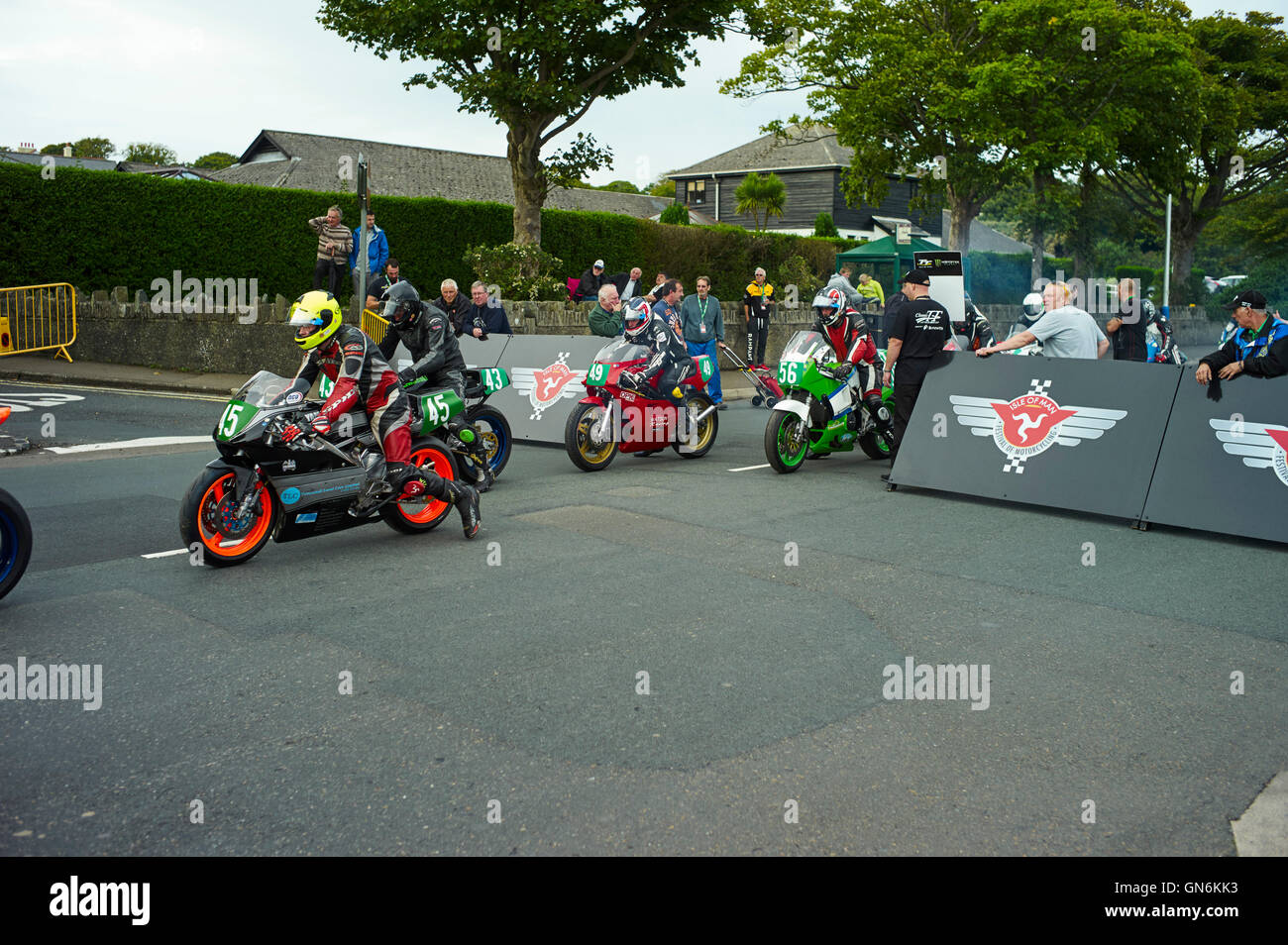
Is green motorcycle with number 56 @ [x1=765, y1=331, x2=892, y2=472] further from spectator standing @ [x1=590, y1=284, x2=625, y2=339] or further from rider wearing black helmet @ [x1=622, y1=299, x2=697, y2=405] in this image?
spectator standing @ [x1=590, y1=284, x2=625, y2=339]

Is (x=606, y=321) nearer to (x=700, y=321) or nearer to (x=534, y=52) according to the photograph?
(x=700, y=321)

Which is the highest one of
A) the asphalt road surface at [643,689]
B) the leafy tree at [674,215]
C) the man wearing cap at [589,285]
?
the leafy tree at [674,215]

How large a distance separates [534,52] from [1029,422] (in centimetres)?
1595

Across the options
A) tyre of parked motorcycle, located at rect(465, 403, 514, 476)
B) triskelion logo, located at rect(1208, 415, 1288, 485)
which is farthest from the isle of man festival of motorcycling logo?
triskelion logo, located at rect(1208, 415, 1288, 485)

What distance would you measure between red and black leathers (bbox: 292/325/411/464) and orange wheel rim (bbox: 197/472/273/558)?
2.43 ft

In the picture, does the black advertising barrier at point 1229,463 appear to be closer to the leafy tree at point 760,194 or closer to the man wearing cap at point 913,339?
the man wearing cap at point 913,339

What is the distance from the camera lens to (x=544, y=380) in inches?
560

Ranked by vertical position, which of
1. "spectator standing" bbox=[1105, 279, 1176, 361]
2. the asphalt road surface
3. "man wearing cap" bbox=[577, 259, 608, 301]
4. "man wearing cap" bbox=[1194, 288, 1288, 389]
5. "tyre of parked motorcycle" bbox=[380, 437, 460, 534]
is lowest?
the asphalt road surface

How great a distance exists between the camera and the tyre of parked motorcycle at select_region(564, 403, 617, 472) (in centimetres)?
1179

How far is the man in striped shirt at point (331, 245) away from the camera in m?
18.2

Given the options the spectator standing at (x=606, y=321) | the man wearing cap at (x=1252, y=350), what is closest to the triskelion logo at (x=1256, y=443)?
the man wearing cap at (x=1252, y=350)

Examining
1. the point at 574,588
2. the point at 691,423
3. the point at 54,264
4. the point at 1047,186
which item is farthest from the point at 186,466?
the point at 1047,186

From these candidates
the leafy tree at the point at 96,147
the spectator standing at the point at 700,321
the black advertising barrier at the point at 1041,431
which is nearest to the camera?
the black advertising barrier at the point at 1041,431

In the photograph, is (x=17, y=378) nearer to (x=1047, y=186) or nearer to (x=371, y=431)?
(x=371, y=431)
